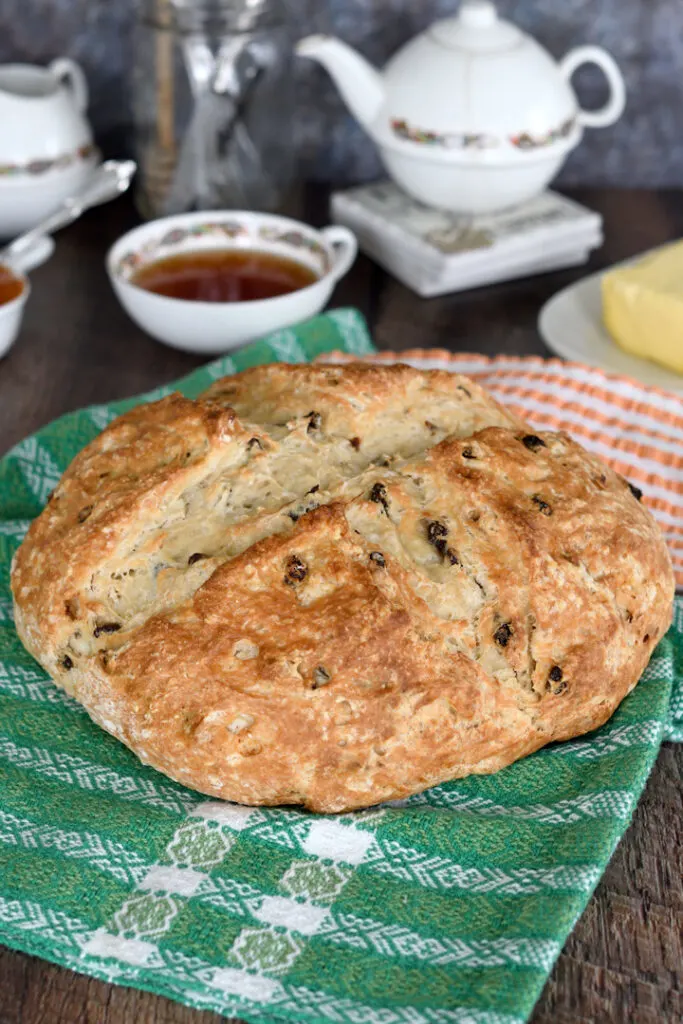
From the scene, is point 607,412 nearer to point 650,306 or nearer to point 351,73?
point 650,306

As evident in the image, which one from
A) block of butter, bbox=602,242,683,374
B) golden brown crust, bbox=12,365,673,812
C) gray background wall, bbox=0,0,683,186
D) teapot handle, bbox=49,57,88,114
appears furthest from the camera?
gray background wall, bbox=0,0,683,186

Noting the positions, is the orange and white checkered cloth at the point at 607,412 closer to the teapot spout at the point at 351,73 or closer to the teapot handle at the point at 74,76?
the teapot spout at the point at 351,73

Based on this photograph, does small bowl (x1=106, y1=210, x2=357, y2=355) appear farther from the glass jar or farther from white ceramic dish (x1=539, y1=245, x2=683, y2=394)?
white ceramic dish (x1=539, y1=245, x2=683, y2=394)

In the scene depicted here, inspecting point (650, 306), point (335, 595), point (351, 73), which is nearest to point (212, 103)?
point (351, 73)

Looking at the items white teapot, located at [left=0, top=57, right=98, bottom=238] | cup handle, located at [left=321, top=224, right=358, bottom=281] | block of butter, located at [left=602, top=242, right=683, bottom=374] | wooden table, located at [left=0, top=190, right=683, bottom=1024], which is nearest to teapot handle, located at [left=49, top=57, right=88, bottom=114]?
white teapot, located at [left=0, top=57, right=98, bottom=238]

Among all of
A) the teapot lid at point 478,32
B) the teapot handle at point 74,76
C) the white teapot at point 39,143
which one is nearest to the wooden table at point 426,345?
the white teapot at point 39,143

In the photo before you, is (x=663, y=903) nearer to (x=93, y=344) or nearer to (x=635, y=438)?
(x=635, y=438)

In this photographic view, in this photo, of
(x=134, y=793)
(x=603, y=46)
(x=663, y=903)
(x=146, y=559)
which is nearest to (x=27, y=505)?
(x=146, y=559)
